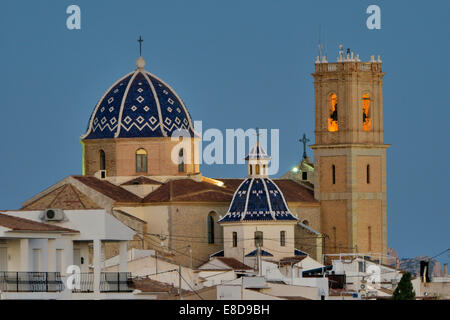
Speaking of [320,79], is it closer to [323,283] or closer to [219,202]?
[219,202]

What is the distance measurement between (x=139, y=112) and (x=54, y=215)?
115ft

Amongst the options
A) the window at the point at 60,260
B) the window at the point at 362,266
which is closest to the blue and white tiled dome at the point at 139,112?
the window at the point at 362,266

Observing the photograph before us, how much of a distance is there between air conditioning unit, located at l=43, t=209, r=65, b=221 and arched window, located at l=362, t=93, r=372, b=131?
39.6 metres

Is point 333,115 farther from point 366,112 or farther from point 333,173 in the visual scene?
point 333,173

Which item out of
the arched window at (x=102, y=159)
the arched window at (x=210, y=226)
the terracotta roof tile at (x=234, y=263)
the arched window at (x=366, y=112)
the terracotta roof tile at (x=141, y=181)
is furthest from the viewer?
the arched window at (x=366, y=112)

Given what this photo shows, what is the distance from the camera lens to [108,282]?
46.2 meters

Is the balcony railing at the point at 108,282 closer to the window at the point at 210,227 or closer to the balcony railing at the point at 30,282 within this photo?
the balcony railing at the point at 30,282

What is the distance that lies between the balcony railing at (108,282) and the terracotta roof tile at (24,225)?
1276 millimetres

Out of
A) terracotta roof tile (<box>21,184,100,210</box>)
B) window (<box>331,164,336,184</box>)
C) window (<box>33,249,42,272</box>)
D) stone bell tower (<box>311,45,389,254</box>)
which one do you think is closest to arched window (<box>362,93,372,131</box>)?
stone bell tower (<box>311,45,389,254</box>)

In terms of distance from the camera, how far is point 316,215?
84.9 metres

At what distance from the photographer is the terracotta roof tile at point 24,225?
43.5 m

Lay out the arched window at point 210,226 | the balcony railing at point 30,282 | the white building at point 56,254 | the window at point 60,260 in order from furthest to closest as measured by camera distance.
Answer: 1. the arched window at point 210,226
2. the window at point 60,260
3. the white building at point 56,254
4. the balcony railing at point 30,282

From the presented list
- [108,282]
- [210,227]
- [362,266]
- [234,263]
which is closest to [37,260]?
[108,282]
